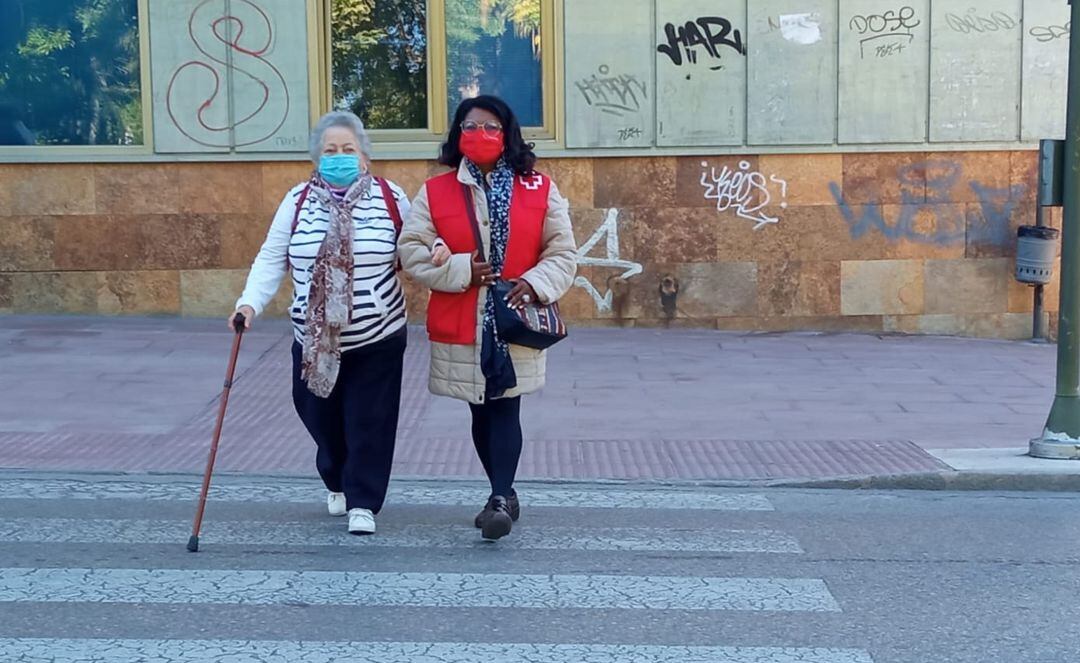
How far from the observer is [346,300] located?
5.79 metres

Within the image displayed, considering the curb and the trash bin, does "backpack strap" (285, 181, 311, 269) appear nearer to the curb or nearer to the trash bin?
the curb

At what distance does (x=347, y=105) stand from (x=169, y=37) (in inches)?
70.9

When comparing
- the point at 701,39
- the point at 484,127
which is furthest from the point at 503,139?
the point at 701,39

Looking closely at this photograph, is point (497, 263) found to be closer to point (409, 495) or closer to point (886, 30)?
point (409, 495)

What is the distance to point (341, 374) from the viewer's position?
6.04 metres

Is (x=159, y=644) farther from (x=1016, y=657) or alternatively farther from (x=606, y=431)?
(x=606, y=431)

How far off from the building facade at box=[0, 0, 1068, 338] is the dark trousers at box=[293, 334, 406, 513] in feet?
21.7

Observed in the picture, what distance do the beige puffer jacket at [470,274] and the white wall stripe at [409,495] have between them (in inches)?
43.6

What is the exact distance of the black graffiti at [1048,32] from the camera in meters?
12.4

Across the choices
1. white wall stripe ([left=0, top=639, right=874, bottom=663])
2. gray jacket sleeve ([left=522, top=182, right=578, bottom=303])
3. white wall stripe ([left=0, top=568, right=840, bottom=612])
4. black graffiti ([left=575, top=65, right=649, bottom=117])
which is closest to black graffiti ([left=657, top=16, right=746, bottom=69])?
black graffiti ([left=575, top=65, right=649, bottom=117])

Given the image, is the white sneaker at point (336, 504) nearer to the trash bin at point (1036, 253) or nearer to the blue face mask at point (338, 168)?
the blue face mask at point (338, 168)

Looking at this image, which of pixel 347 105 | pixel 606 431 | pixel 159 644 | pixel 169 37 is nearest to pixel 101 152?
pixel 169 37

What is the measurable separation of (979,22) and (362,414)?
8.78 metres

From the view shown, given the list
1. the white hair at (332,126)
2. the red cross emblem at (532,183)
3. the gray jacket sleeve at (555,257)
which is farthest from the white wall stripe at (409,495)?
the white hair at (332,126)
